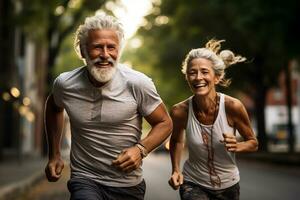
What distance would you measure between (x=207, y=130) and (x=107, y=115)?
43.8 inches

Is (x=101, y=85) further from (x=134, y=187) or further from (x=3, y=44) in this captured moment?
(x=3, y=44)

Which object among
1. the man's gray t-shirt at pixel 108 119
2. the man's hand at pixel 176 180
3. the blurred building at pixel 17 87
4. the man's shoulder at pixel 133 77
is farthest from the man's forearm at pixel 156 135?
the blurred building at pixel 17 87

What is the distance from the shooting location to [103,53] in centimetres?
414

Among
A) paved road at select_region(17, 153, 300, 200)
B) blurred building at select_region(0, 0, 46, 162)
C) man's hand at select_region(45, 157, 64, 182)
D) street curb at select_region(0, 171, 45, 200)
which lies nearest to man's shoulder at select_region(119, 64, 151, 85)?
man's hand at select_region(45, 157, 64, 182)

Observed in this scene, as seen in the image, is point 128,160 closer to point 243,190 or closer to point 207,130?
point 207,130

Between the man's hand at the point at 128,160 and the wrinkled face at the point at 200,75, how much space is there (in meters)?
1.11

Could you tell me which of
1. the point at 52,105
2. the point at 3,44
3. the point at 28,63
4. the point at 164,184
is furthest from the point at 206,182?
the point at 28,63

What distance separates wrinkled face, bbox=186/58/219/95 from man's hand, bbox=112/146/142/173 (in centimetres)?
111

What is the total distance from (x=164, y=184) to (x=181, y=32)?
63.3 feet

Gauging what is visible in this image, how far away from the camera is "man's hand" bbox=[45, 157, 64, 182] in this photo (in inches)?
171

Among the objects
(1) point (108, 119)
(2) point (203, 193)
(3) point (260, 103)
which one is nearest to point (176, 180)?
(2) point (203, 193)

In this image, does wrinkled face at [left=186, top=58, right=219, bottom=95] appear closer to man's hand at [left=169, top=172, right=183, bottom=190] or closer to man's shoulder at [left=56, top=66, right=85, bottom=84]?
man's hand at [left=169, top=172, right=183, bottom=190]

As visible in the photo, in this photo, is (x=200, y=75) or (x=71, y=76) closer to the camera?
(x=71, y=76)

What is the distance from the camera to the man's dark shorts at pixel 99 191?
4.08m
